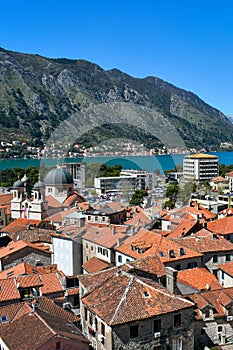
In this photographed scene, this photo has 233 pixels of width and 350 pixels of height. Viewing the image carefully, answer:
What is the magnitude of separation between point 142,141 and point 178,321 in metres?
28.0

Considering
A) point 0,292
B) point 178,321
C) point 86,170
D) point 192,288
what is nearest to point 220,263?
point 192,288

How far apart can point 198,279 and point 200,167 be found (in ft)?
287

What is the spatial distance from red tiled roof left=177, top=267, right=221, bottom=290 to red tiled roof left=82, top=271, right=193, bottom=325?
244 inches

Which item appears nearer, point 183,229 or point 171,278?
point 171,278

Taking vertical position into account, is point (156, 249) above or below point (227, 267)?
above

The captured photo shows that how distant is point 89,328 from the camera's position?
18.2 m

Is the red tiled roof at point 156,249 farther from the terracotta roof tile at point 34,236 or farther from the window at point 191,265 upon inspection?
the terracotta roof tile at point 34,236

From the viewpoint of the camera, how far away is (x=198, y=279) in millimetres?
24938

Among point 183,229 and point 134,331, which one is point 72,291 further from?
point 183,229

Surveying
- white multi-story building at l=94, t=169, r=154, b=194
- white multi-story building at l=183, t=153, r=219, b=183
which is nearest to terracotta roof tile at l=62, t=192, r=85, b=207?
white multi-story building at l=94, t=169, r=154, b=194

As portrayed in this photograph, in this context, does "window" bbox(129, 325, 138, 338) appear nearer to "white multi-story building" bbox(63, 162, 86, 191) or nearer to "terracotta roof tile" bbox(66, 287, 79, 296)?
"terracotta roof tile" bbox(66, 287, 79, 296)

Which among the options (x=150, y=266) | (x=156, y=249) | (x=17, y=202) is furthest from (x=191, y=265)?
(x=17, y=202)

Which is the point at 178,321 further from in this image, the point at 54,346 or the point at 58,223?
the point at 58,223

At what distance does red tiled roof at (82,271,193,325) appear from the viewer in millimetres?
16797
